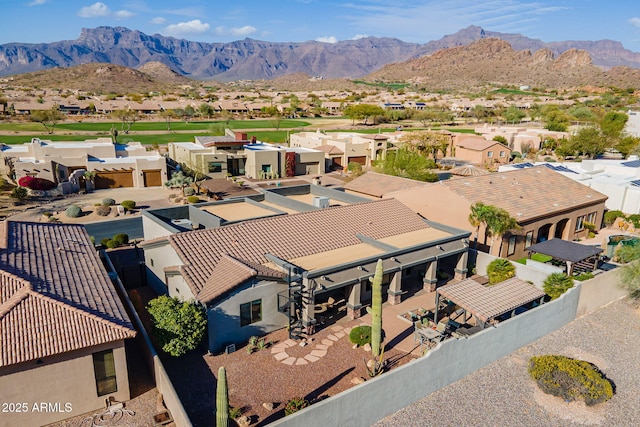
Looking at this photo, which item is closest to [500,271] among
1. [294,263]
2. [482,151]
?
[294,263]

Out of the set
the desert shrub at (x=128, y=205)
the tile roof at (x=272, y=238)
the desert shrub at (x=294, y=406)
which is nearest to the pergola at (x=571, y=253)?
the tile roof at (x=272, y=238)

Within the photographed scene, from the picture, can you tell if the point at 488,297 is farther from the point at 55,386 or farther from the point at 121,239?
the point at 121,239

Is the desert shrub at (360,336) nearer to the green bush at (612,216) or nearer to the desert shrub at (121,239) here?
the desert shrub at (121,239)

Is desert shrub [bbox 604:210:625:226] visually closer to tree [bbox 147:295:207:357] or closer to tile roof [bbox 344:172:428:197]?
tile roof [bbox 344:172:428:197]

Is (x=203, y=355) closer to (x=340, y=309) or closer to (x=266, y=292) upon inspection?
(x=266, y=292)

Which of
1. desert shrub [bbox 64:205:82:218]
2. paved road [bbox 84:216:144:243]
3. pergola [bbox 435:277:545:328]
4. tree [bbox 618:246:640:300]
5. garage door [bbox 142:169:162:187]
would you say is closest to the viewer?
pergola [bbox 435:277:545:328]

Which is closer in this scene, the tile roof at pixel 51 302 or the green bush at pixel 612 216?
the tile roof at pixel 51 302

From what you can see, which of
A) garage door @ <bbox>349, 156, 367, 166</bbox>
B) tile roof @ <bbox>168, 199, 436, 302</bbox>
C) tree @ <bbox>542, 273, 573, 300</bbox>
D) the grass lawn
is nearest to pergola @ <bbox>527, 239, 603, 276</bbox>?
the grass lawn

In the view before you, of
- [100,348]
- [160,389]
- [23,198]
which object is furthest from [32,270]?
[23,198]
